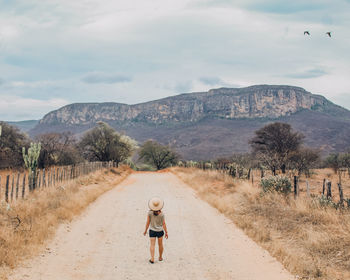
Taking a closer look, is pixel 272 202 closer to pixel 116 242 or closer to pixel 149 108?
pixel 116 242

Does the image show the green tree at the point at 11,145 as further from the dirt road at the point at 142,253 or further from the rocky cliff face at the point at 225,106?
the rocky cliff face at the point at 225,106

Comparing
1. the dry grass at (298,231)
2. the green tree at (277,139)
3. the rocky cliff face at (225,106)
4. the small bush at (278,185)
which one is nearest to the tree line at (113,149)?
the green tree at (277,139)

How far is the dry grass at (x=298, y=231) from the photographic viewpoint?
7150 millimetres

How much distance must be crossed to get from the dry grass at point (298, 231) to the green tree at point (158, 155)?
191 ft

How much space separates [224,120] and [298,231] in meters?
146

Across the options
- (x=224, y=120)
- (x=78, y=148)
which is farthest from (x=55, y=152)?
(x=224, y=120)

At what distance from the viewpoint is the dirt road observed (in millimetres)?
6809

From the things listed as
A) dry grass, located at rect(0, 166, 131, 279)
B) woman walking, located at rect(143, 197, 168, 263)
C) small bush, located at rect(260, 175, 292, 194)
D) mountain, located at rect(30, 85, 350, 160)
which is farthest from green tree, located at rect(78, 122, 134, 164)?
mountain, located at rect(30, 85, 350, 160)

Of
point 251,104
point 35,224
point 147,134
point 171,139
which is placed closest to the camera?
point 35,224

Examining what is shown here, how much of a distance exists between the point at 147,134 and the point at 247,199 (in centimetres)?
12988

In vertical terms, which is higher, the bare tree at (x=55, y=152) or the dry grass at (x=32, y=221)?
the bare tree at (x=55, y=152)

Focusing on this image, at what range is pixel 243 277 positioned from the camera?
22.2 ft

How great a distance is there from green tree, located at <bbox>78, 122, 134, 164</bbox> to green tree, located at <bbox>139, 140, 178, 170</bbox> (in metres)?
22.4

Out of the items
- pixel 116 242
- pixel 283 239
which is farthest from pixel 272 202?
pixel 116 242
